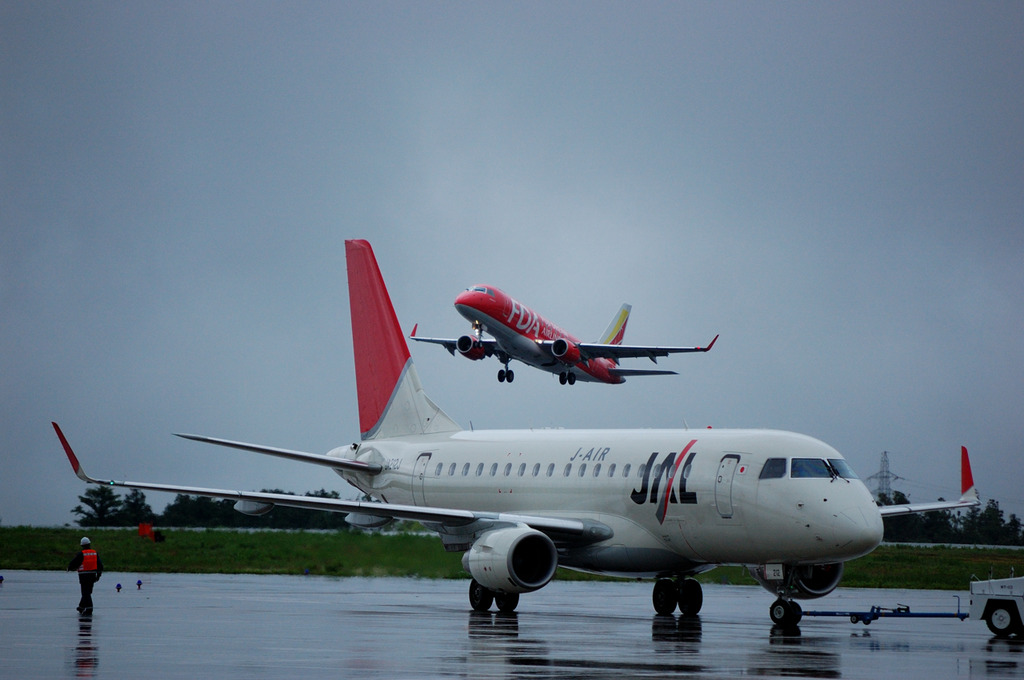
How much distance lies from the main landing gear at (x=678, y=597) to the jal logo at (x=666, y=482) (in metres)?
2.58

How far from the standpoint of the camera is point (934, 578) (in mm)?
43500

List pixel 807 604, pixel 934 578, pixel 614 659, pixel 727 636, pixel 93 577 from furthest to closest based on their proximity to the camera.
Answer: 1. pixel 934 578
2. pixel 807 604
3. pixel 93 577
4. pixel 727 636
5. pixel 614 659

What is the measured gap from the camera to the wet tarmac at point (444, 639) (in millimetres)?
16734

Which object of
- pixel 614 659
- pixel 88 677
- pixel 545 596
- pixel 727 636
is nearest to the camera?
pixel 88 677

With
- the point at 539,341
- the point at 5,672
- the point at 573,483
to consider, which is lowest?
the point at 5,672

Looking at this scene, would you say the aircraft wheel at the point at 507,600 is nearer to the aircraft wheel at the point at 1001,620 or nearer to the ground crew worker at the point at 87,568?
the ground crew worker at the point at 87,568

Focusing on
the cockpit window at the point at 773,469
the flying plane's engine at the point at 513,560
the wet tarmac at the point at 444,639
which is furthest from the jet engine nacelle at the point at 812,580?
the flying plane's engine at the point at 513,560

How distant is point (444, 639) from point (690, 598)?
8.74 meters

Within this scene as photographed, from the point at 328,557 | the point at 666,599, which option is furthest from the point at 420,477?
the point at 666,599

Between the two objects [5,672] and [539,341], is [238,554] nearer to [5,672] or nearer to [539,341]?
[539,341]

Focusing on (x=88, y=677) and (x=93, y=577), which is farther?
(x=93, y=577)

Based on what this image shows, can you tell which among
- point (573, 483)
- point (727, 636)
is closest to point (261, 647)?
point (727, 636)

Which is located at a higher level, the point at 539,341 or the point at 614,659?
the point at 539,341

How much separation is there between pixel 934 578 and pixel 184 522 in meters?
31.7
